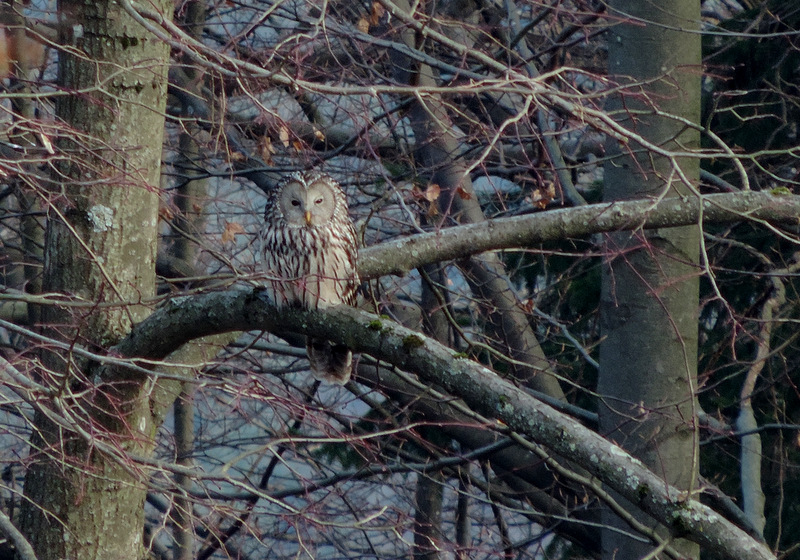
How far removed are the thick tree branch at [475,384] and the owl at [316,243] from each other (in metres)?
0.59

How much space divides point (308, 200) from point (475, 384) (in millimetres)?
1538

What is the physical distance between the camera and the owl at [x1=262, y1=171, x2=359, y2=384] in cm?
404

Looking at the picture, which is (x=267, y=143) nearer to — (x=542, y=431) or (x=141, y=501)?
(x=141, y=501)

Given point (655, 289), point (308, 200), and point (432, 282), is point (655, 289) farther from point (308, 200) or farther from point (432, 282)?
point (308, 200)

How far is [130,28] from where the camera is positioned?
3885 millimetres

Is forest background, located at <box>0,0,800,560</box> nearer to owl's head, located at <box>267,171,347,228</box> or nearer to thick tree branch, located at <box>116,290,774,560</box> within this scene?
thick tree branch, located at <box>116,290,774,560</box>

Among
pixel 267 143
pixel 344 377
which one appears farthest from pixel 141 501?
pixel 267 143

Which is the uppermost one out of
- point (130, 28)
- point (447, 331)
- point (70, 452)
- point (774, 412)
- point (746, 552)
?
point (130, 28)

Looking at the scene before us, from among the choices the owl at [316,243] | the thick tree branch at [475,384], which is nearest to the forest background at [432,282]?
the thick tree branch at [475,384]

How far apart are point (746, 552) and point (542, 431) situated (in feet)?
2.16

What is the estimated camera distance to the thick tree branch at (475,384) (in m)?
2.65

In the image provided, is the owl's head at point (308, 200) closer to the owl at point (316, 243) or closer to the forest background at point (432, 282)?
the owl at point (316, 243)

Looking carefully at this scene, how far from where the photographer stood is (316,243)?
13.4 feet

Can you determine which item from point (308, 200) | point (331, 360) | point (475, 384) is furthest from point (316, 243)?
point (475, 384)
